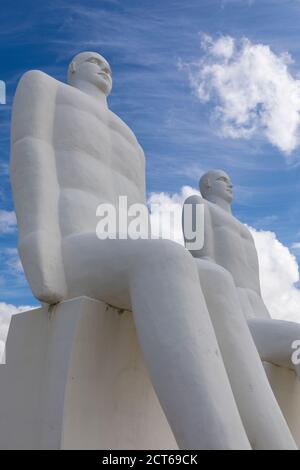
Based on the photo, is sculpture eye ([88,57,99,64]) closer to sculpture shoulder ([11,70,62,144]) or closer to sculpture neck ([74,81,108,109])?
sculpture neck ([74,81,108,109])

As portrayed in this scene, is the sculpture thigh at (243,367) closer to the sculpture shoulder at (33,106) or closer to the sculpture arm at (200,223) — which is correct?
the sculpture shoulder at (33,106)

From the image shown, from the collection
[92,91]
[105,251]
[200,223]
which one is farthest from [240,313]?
[200,223]

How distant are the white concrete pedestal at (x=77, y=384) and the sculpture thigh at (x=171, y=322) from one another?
0.66 ft

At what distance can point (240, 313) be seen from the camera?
3652mm

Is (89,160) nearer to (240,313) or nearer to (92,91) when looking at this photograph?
(92,91)

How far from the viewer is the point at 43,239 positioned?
355 cm

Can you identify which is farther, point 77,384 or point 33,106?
point 33,106

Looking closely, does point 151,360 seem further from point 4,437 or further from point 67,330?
point 4,437

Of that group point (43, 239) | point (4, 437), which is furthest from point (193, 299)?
point (4, 437)

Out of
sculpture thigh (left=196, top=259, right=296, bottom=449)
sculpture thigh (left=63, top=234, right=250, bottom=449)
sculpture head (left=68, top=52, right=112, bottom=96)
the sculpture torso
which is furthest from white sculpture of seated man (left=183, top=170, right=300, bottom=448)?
sculpture head (left=68, top=52, right=112, bottom=96)

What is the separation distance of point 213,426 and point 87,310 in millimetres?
1069

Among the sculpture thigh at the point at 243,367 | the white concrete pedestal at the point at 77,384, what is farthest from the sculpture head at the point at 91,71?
the white concrete pedestal at the point at 77,384

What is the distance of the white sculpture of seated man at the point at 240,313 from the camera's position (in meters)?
3.18

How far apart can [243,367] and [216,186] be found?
4.10 metres
